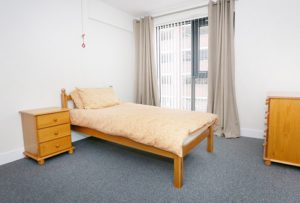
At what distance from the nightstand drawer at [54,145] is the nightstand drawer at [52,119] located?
9.3 inches

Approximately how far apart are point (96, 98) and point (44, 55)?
98 centimetres

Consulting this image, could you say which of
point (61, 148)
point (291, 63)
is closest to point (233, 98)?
point (291, 63)

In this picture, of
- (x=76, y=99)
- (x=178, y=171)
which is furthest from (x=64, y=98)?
(x=178, y=171)

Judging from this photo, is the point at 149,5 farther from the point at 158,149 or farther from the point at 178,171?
the point at 178,171

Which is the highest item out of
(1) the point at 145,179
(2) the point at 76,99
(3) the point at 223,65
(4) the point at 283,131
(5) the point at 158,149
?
(3) the point at 223,65

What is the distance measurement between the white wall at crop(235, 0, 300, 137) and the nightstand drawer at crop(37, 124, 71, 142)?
291 centimetres

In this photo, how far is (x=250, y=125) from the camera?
3305 mm

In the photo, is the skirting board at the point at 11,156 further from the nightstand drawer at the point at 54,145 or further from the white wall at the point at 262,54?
the white wall at the point at 262,54

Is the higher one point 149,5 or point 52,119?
point 149,5

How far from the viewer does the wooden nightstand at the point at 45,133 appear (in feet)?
7.69

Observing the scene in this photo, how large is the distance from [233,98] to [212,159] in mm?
1328

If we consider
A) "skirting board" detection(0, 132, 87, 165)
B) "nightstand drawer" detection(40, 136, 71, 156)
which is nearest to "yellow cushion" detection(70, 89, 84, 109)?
"nightstand drawer" detection(40, 136, 71, 156)

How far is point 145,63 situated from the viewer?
427 centimetres

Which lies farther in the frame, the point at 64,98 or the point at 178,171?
the point at 64,98
